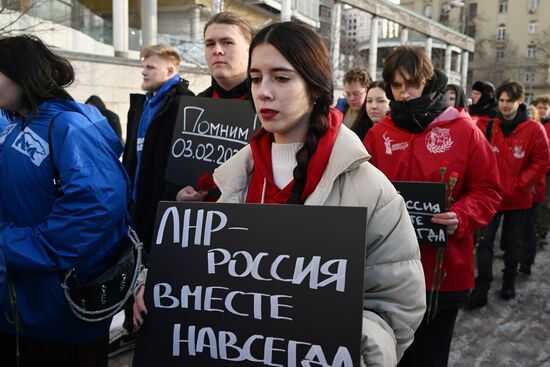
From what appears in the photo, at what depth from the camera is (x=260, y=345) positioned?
146cm

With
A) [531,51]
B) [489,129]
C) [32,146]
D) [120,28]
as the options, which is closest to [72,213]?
[32,146]

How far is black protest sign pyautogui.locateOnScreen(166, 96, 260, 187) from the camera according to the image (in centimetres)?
275

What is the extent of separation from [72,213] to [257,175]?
0.79m

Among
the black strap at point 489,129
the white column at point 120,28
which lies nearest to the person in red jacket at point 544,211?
the black strap at point 489,129

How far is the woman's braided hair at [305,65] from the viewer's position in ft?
5.23

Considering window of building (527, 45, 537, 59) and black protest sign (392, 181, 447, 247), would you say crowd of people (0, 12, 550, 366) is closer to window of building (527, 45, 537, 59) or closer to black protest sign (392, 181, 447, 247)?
black protest sign (392, 181, 447, 247)

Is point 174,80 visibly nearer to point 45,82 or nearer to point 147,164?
point 147,164

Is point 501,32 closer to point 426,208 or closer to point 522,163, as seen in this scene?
point 522,163

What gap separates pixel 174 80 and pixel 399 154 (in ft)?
5.37

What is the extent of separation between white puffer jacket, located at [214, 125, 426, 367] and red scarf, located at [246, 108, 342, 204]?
26 mm

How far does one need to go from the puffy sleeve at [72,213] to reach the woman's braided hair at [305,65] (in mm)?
882

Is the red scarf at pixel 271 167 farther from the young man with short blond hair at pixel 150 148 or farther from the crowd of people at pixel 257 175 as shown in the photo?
the young man with short blond hair at pixel 150 148

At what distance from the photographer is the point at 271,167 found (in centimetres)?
175

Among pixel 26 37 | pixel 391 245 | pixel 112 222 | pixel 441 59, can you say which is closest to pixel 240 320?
pixel 391 245
